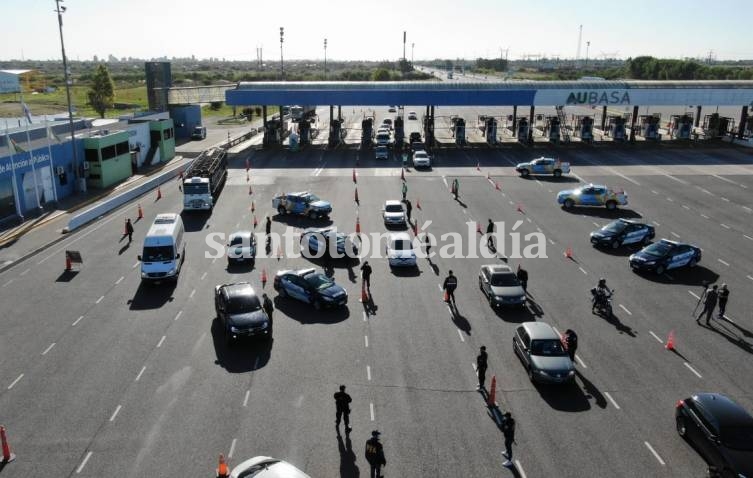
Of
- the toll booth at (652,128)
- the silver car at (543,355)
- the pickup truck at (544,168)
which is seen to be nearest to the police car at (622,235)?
the silver car at (543,355)

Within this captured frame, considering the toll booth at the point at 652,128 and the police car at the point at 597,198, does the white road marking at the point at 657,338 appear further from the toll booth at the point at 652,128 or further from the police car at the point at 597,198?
the toll booth at the point at 652,128

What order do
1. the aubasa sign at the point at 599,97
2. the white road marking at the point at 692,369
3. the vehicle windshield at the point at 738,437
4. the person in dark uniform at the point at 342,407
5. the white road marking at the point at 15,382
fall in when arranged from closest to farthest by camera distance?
the vehicle windshield at the point at 738,437
the person in dark uniform at the point at 342,407
the white road marking at the point at 15,382
the white road marking at the point at 692,369
the aubasa sign at the point at 599,97

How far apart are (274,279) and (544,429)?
13772mm

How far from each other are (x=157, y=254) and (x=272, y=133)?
137 ft

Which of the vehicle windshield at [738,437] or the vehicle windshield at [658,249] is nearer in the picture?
the vehicle windshield at [738,437]

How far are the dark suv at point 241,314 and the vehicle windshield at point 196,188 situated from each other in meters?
17.4

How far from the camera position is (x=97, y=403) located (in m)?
16.7

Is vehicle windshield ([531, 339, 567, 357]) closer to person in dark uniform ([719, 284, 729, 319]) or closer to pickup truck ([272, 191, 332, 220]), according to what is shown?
person in dark uniform ([719, 284, 729, 319])

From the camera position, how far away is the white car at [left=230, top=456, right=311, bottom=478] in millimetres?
12328

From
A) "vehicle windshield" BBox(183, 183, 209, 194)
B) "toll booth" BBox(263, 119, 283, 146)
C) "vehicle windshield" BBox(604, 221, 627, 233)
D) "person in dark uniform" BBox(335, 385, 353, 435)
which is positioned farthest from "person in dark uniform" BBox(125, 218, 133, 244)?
"toll booth" BBox(263, 119, 283, 146)

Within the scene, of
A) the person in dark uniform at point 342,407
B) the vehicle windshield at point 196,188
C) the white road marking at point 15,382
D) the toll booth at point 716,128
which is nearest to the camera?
the person in dark uniform at point 342,407

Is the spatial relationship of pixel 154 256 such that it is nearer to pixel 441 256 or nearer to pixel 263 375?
pixel 263 375

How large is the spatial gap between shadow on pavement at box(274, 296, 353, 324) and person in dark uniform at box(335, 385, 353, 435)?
698 centimetres

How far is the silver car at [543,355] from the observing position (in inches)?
688
